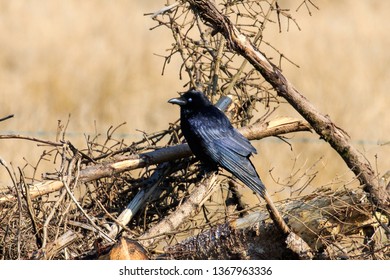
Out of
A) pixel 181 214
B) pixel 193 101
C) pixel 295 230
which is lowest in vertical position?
pixel 295 230

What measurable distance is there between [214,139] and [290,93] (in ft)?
2.14

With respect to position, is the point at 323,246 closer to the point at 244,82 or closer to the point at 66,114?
the point at 244,82

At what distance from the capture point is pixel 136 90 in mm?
12977

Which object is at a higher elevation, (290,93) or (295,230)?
(290,93)

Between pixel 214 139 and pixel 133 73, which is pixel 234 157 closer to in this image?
pixel 214 139

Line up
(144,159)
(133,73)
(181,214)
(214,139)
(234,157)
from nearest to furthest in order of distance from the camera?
1. (181,214)
2. (144,159)
3. (234,157)
4. (214,139)
5. (133,73)

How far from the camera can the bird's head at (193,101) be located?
730 cm

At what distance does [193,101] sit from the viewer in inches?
289

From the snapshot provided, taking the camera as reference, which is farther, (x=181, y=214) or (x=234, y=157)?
(x=234, y=157)

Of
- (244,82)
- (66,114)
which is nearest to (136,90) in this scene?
(66,114)

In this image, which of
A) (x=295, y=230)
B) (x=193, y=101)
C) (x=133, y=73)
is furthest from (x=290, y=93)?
(x=133, y=73)

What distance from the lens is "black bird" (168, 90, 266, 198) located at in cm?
704

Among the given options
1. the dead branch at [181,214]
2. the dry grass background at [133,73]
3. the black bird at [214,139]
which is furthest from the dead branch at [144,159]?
the dry grass background at [133,73]

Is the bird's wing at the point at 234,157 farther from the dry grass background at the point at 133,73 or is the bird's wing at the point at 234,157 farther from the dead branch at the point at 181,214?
the dry grass background at the point at 133,73
